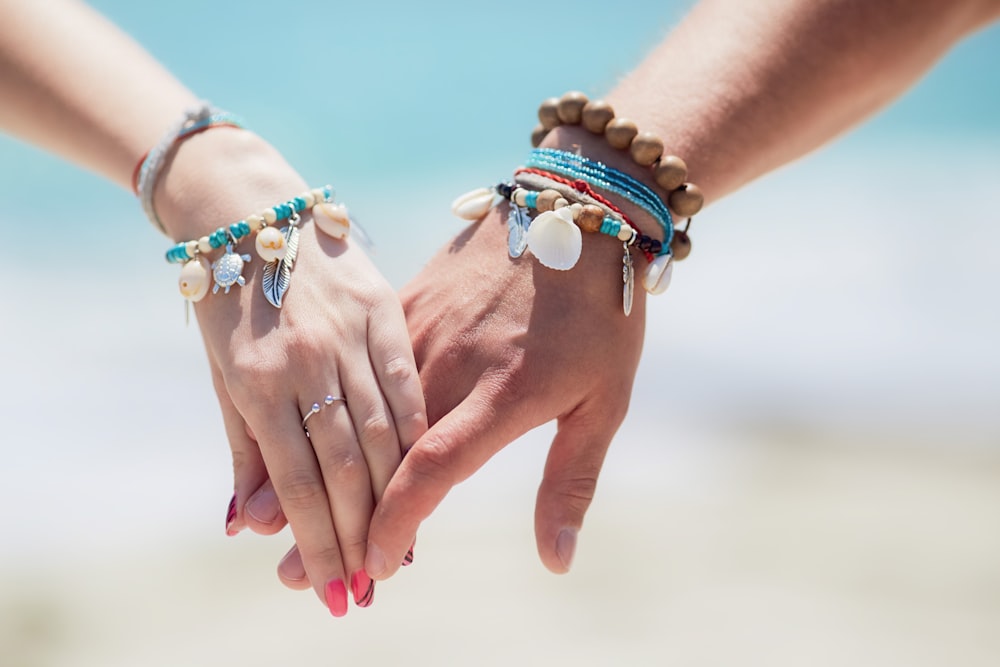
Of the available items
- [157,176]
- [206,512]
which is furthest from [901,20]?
[206,512]

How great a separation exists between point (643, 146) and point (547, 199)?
0.22m

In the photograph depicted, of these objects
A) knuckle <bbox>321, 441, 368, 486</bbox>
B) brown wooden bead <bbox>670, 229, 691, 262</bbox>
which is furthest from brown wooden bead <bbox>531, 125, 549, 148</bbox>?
knuckle <bbox>321, 441, 368, 486</bbox>

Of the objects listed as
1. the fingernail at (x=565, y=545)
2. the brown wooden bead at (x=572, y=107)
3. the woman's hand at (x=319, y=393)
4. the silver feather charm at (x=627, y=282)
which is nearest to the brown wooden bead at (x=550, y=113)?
the brown wooden bead at (x=572, y=107)

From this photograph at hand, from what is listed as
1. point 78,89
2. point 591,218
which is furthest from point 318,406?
point 78,89

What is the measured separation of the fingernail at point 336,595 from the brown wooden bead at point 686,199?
101cm

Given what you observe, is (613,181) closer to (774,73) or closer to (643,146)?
(643,146)

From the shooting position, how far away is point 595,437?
1.65 m

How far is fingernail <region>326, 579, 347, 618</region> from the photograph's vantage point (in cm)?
164

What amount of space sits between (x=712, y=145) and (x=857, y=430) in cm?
458

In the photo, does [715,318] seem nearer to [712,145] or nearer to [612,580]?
[612,580]

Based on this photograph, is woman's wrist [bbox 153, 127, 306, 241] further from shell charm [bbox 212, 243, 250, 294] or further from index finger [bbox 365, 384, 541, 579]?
index finger [bbox 365, 384, 541, 579]

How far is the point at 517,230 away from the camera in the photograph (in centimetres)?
173

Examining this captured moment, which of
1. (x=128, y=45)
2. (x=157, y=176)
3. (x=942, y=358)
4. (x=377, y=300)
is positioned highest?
(x=942, y=358)

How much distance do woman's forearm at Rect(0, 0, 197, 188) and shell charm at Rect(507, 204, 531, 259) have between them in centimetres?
82
